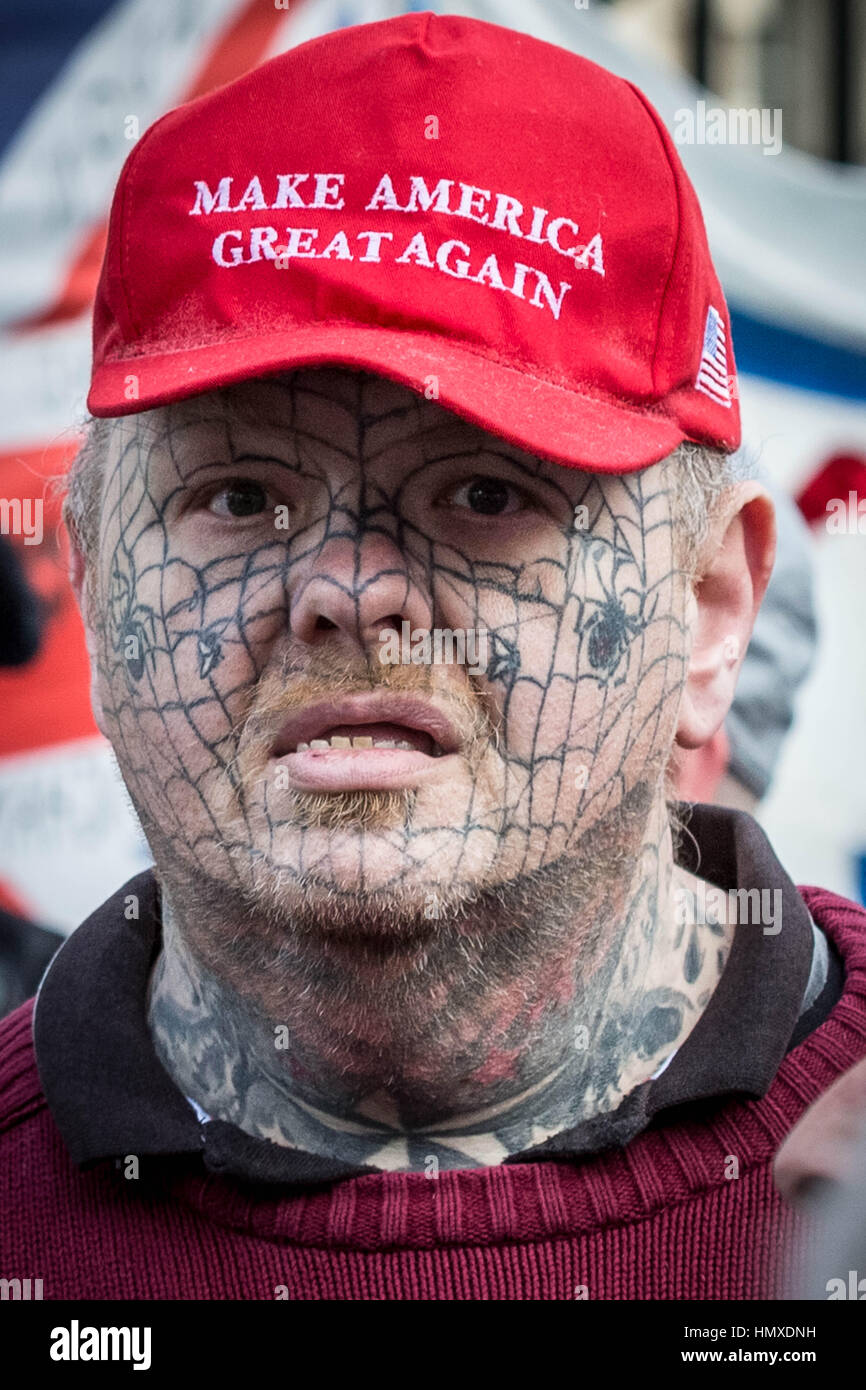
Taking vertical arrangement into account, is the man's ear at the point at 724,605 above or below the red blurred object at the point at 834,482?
below

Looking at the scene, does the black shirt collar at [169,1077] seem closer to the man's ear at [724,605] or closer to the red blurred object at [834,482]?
the man's ear at [724,605]

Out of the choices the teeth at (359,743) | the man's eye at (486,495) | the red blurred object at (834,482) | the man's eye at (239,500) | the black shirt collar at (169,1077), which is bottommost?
the black shirt collar at (169,1077)

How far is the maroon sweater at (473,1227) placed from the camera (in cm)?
186

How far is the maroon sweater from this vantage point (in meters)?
1.86

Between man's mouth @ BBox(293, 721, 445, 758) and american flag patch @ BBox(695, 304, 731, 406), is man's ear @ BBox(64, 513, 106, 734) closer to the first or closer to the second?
man's mouth @ BBox(293, 721, 445, 758)

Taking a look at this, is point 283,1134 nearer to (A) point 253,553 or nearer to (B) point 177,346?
(A) point 253,553

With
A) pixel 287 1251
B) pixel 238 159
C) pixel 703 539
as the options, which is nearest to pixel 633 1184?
pixel 287 1251

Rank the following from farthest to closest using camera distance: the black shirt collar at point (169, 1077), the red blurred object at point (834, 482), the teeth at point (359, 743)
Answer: the red blurred object at point (834, 482)
the black shirt collar at point (169, 1077)
the teeth at point (359, 743)

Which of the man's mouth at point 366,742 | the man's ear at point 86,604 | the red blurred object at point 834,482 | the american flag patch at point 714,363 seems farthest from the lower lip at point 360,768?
the red blurred object at point 834,482

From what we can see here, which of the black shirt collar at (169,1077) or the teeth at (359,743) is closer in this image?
the teeth at (359,743)

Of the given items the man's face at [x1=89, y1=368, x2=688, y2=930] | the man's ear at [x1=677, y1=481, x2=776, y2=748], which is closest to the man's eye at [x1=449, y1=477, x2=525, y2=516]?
the man's face at [x1=89, y1=368, x2=688, y2=930]

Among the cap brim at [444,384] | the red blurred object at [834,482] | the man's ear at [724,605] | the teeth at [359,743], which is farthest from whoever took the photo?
the red blurred object at [834,482]

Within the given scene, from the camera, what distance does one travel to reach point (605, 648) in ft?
6.21

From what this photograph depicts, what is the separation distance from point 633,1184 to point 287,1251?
41 cm
